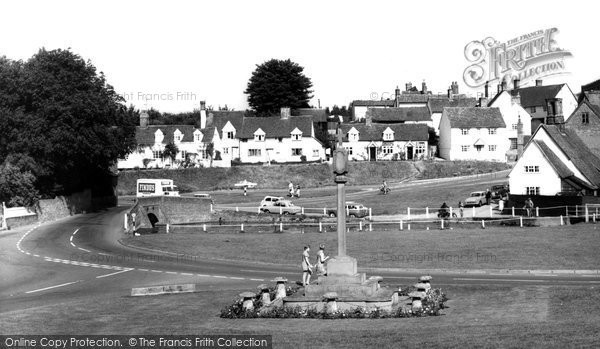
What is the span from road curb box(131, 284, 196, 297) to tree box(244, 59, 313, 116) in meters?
115

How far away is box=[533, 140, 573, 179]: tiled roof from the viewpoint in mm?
76188

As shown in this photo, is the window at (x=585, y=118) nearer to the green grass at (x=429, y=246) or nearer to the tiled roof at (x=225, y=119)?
the green grass at (x=429, y=246)

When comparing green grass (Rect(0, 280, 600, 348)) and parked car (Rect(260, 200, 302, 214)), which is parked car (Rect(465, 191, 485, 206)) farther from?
green grass (Rect(0, 280, 600, 348))

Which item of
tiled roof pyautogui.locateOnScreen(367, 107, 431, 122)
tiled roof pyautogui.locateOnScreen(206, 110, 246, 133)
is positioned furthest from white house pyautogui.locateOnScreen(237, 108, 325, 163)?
tiled roof pyautogui.locateOnScreen(367, 107, 431, 122)

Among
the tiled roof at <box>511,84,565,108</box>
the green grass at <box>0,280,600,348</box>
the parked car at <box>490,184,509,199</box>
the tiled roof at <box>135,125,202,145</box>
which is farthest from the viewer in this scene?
the tiled roof at <box>511,84,565,108</box>

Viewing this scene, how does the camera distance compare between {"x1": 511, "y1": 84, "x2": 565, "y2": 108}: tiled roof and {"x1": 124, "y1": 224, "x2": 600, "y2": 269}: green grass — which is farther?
{"x1": 511, "y1": 84, "x2": 565, "y2": 108}: tiled roof

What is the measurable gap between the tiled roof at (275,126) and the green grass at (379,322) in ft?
306

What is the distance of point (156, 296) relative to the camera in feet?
123

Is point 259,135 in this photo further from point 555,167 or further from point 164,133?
point 555,167

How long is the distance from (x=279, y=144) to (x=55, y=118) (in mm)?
54890

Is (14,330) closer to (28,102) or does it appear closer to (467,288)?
(467,288)

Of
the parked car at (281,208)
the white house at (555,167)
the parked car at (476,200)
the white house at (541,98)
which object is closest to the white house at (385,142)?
the white house at (541,98)

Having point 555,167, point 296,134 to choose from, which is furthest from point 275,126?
point 555,167

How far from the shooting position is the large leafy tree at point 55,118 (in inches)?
3076
